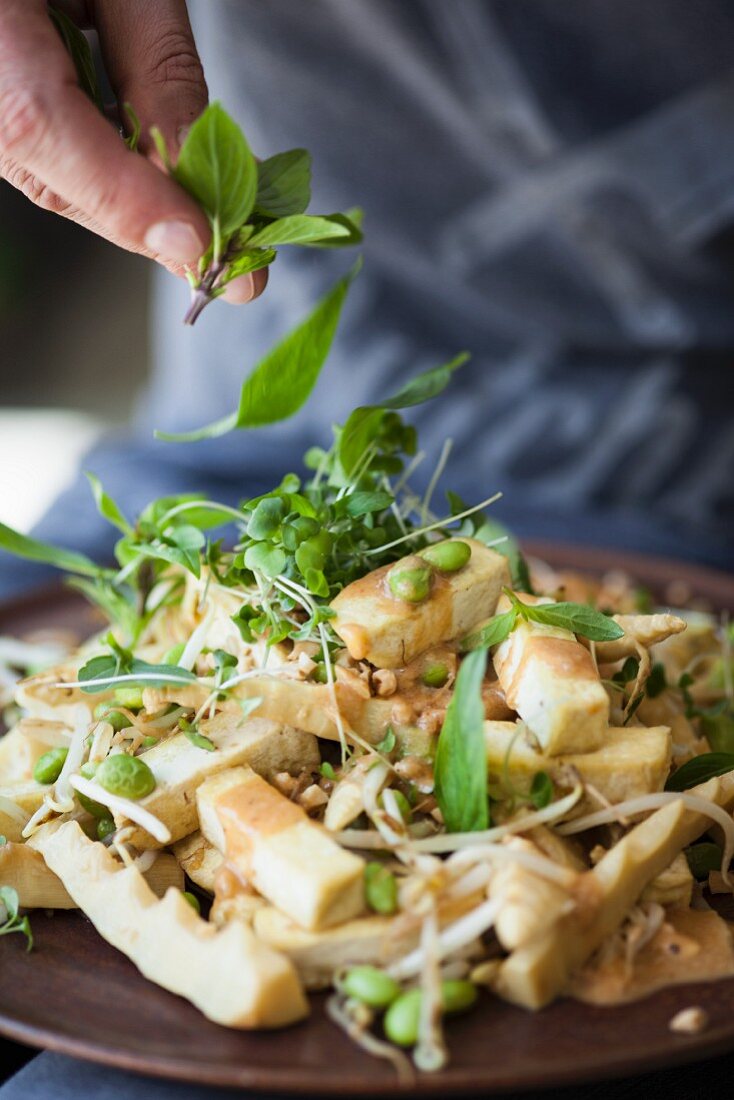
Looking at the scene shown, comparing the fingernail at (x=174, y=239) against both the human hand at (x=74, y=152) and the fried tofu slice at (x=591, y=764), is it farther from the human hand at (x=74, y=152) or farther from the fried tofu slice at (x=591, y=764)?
the fried tofu slice at (x=591, y=764)

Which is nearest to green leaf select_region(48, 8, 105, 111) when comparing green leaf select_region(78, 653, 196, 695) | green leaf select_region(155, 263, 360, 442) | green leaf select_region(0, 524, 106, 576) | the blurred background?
green leaf select_region(155, 263, 360, 442)

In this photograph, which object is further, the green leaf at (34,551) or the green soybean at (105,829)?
the green leaf at (34,551)

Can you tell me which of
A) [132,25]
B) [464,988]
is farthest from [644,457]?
[464,988]

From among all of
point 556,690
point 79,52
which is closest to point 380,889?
point 556,690

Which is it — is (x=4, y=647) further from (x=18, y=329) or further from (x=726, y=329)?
(x=18, y=329)

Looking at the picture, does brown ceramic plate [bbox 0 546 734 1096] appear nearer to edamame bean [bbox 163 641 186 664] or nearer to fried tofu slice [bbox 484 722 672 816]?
fried tofu slice [bbox 484 722 672 816]

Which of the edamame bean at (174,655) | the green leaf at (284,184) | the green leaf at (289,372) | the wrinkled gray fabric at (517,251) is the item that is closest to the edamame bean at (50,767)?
the edamame bean at (174,655)

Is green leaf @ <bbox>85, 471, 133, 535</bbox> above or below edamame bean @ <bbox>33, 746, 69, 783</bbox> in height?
above

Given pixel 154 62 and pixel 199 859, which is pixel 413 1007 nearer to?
pixel 199 859
